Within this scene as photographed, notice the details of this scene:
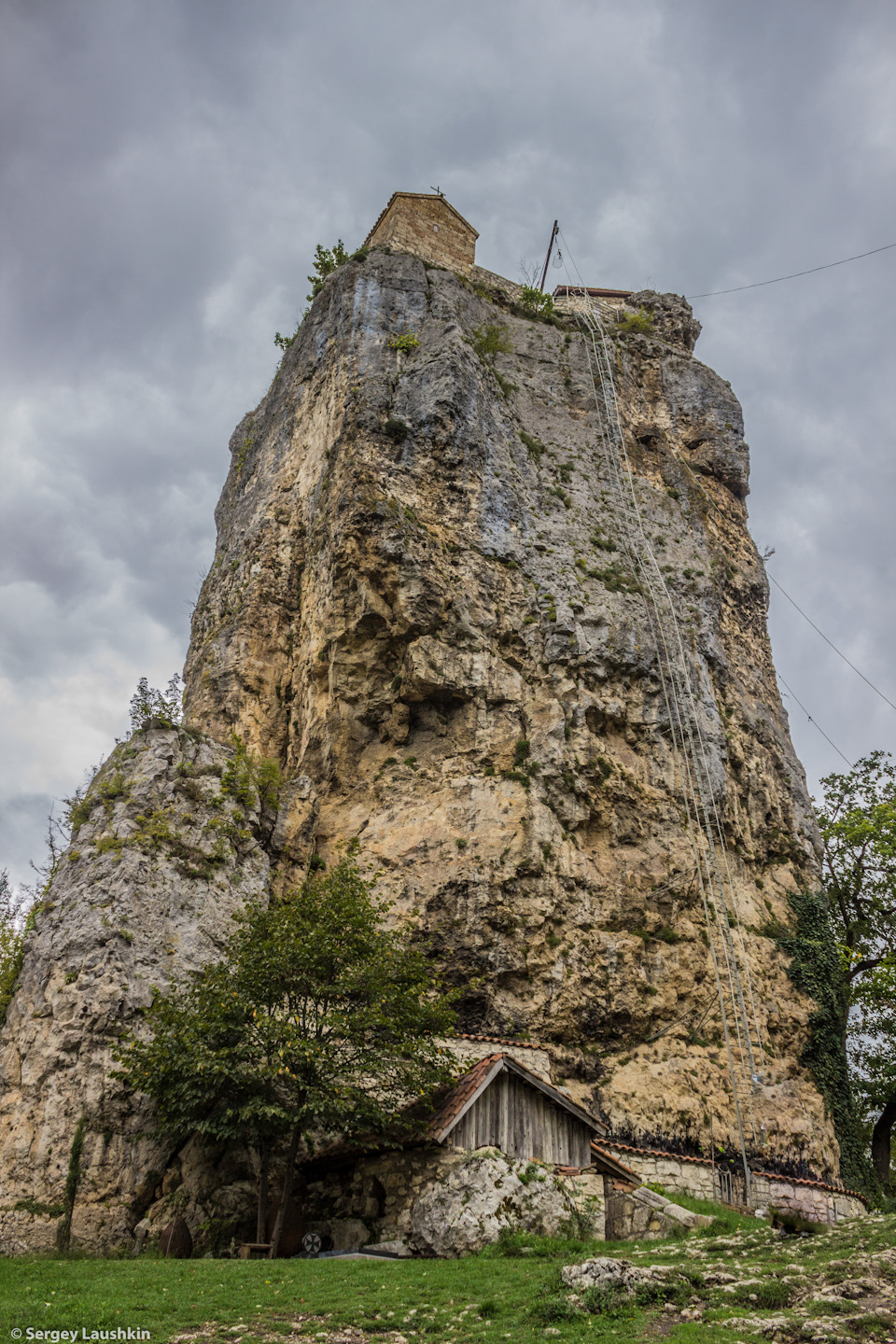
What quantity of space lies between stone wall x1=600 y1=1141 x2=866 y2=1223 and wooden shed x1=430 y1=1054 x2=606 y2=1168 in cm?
153

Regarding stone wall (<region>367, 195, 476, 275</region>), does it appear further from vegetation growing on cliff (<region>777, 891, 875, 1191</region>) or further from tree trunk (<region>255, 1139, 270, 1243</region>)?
tree trunk (<region>255, 1139, 270, 1243</region>)

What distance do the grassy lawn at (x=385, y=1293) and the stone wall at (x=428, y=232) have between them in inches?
1269

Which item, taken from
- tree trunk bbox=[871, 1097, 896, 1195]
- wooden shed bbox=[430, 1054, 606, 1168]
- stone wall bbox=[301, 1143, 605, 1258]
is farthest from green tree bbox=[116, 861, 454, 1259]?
tree trunk bbox=[871, 1097, 896, 1195]

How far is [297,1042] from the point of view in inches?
577

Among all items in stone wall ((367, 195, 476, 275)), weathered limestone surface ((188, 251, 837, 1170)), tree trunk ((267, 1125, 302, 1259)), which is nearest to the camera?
tree trunk ((267, 1125, 302, 1259))

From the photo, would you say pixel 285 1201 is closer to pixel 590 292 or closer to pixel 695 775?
pixel 695 775

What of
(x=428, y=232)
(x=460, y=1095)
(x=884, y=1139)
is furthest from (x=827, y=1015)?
(x=428, y=232)

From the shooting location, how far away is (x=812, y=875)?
26609mm

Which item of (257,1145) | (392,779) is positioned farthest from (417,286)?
(257,1145)

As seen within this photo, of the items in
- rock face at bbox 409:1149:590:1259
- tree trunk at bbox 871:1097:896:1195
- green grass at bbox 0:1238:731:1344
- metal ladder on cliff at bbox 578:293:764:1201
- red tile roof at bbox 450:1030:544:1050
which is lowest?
green grass at bbox 0:1238:731:1344

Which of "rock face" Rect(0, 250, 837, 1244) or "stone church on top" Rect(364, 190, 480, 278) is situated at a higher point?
"stone church on top" Rect(364, 190, 480, 278)

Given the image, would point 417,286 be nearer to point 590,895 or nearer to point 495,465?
point 495,465

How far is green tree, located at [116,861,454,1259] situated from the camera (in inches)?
584

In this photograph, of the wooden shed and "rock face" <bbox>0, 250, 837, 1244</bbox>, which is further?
"rock face" <bbox>0, 250, 837, 1244</bbox>
